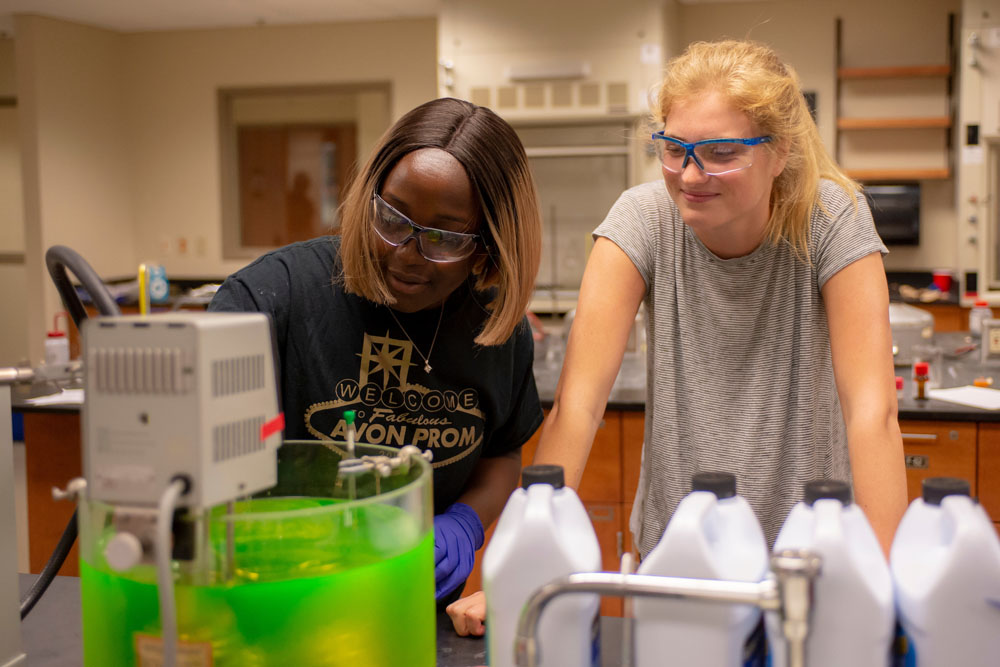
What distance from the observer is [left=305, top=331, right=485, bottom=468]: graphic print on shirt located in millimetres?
1185

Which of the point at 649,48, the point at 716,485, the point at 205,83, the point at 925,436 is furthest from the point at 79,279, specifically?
the point at 205,83

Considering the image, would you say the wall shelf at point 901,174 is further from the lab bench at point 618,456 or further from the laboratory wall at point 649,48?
the lab bench at point 618,456

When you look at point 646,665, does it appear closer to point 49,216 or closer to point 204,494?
point 204,494

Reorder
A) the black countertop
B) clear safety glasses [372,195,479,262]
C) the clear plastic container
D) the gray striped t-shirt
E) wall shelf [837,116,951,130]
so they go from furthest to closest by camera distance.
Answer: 1. wall shelf [837,116,951,130]
2. the gray striped t-shirt
3. clear safety glasses [372,195,479,262]
4. the black countertop
5. the clear plastic container

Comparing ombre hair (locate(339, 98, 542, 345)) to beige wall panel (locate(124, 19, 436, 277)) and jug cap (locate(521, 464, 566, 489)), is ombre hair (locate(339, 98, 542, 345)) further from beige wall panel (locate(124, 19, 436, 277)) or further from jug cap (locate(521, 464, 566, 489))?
beige wall panel (locate(124, 19, 436, 277))

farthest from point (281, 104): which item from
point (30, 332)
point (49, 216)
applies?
point (30, 332)

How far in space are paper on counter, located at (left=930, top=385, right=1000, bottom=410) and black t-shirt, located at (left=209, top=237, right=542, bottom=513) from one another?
6.14 ft

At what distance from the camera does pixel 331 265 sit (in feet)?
4.05

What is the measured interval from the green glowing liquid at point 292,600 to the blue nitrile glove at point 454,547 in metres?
0.23

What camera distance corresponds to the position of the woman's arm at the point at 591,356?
1208mm

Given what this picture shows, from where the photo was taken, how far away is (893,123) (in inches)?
208

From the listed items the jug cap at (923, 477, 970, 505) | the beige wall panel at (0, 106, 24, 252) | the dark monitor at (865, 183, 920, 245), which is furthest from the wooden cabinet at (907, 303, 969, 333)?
the beige wall panel at (0, 106, 24, 252)

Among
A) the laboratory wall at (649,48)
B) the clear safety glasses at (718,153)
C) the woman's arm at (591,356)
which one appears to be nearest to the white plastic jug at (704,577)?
the woman's arm at (591,356)

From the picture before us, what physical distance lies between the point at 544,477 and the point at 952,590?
299mm
